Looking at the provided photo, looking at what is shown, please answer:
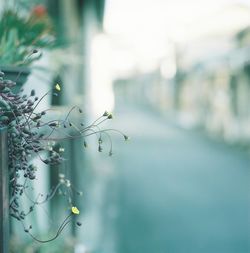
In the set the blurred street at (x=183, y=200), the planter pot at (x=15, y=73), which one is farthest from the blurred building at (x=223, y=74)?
the planter pot at (x=15, y=73)

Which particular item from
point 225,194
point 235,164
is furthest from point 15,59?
point 235,164

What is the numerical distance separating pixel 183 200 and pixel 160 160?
5115 millimetres

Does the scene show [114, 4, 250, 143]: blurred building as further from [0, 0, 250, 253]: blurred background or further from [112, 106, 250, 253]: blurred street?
[112, 106, 250, 253]: blurred street

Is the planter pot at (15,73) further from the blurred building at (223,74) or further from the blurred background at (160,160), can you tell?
the blurred building at (223,74)

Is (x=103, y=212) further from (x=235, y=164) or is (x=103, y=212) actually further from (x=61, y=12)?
(x=235, y=164)

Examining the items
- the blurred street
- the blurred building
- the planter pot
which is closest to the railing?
the planter pot

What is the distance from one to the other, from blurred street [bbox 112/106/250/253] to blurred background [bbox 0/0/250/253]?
2 centimetres

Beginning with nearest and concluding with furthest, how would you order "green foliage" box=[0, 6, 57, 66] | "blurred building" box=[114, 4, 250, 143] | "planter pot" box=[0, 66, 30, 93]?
"planter pot" box=[0, 66, 30, 93]
"green foliage" box=[0, 6, 57, 66]
"blurred building" box=[114, 4, 250, 143]

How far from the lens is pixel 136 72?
2506 inches

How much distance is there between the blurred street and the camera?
5.14m

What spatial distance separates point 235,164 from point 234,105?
4541mm

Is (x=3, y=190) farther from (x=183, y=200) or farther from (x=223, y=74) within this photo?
(x=223, y=74)

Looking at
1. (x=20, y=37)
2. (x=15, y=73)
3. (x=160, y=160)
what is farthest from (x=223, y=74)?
(x=15, y=73)

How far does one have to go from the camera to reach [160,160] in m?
12.6
